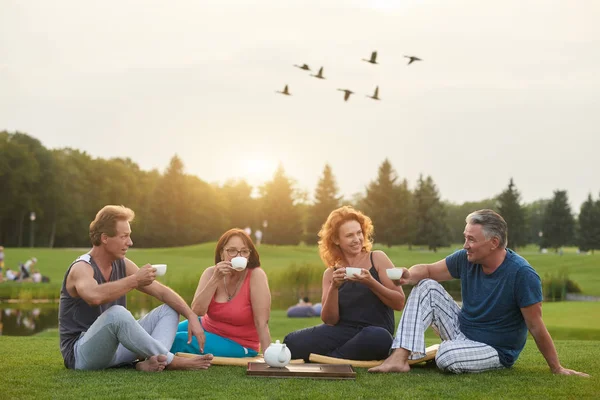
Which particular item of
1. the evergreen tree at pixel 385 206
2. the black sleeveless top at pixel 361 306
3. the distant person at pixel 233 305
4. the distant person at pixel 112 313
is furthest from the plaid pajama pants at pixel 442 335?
the evergreen tree at pixel 385 206

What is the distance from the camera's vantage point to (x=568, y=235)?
50.6 m

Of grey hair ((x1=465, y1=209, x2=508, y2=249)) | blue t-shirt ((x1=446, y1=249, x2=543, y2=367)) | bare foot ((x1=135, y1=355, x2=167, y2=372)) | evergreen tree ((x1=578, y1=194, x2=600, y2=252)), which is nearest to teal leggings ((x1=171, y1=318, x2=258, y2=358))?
bare foot ((x1=135, y1=355, x2=167, y2=372))

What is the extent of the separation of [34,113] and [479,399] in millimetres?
46717

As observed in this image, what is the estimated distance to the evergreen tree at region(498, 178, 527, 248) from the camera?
46.4 meters

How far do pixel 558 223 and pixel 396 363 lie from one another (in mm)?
48935

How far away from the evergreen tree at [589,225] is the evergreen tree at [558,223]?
2.42 feet

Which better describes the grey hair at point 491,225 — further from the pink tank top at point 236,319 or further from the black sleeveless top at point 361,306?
the pink tank top at point 236,319

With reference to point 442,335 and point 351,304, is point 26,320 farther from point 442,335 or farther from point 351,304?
point 442,335

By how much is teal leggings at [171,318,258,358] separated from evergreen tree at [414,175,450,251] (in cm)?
4305

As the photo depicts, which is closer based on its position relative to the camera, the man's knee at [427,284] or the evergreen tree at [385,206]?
the man's knee at [427,284]

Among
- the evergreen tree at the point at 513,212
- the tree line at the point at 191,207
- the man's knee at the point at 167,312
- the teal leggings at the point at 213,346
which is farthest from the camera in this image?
the tree line at the point at 191,207

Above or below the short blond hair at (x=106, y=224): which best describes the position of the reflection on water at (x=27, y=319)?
below

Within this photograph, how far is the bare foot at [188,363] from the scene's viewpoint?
5.05 meters

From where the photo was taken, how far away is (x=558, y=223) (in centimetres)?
5012
